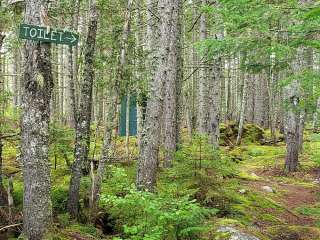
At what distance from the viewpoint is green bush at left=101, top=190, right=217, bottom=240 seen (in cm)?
614

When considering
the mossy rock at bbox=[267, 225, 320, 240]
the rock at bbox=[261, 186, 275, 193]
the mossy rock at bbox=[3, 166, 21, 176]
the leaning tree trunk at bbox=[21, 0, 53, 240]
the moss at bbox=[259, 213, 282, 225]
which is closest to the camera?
the leaning tree trunk at bbox=[21, 0, 53, 240]

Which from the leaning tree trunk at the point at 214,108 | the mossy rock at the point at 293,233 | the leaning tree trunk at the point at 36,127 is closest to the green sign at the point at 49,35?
the leaning tree trunk at the point at 36,127

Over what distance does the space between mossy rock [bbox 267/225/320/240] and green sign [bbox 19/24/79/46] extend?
16.6 feet

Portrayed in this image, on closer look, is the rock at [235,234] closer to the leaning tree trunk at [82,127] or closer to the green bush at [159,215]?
the green bush at [159,215]

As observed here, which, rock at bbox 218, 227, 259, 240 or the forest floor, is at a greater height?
rock at bbox 218, 227, 259, 240

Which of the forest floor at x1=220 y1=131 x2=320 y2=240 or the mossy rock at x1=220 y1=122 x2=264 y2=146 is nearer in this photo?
the forest floor at x1=220 y1=131 x2=320 y2=240

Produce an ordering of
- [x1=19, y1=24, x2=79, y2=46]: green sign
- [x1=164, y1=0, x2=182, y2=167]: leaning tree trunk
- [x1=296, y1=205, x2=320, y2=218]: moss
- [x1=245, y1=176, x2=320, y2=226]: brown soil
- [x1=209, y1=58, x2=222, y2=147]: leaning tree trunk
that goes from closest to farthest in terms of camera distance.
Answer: [x1=19, y1=24, x2=79, y2=46]: green sign, [x1=245, y1=176, x2=320, y2=226]: brown soil, [x1=296, y1=205, x2=320, y2=218]: moss, [x1=164, y1=0, x2=182, y2=167]: leaning tree trunk, [x1=209, y1=58, x2=222, y2=147]: leaning tree trunk

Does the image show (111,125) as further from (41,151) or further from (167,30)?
(41,151)

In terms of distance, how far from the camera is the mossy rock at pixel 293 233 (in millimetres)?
8398

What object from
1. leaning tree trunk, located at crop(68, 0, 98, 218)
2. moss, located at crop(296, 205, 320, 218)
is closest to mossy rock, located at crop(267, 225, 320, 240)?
Answer: moss, located at crop(296, 205, 320, 218)

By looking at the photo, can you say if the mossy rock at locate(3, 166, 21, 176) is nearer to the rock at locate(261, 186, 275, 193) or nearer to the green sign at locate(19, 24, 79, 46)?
the green sign at locate(19, 24, 79, 46)

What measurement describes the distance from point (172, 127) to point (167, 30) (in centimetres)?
443

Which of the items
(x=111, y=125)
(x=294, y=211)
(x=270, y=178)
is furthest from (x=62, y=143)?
(x=270, y=178)

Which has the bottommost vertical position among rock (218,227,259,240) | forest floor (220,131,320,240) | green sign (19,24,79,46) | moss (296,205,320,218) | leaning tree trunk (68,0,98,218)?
moss (296,205,320,218)
